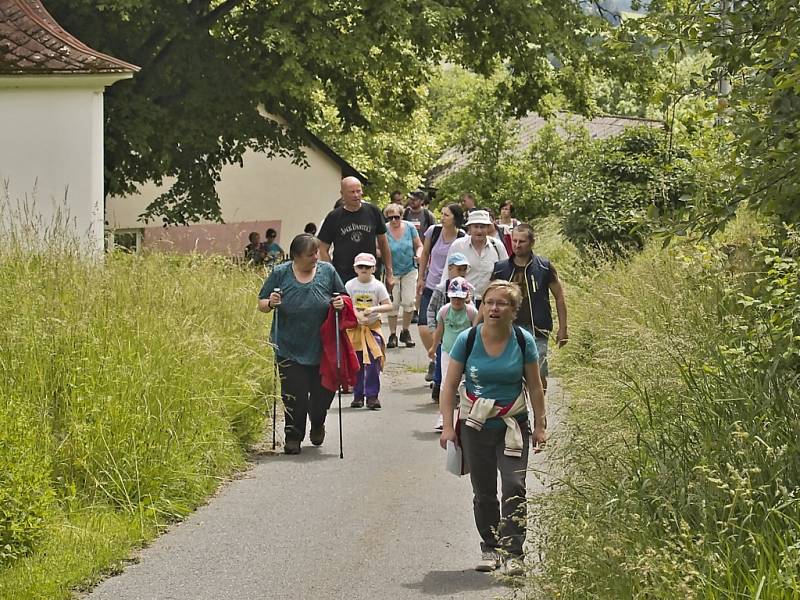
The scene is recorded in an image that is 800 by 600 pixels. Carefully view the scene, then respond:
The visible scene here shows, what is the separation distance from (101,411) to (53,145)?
36.0 ft

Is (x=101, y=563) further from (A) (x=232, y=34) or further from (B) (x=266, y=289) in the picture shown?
(A) (x=232, y=34)

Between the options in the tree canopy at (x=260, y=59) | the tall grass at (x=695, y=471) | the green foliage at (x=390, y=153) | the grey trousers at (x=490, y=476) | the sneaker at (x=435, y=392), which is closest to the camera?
the tall grass at (x=695, y=471)

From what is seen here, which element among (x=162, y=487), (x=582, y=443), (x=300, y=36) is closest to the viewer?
(x=582, y=443)

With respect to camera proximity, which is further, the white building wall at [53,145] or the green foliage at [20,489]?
the white building wall at [53,145]

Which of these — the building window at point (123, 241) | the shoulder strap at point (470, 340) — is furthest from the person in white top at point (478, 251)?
the shoulder strap at point (470, 340)

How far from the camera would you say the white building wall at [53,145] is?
66.3ft

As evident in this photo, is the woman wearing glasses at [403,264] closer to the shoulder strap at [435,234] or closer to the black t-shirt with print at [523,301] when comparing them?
the shoulder strap at [435,234]

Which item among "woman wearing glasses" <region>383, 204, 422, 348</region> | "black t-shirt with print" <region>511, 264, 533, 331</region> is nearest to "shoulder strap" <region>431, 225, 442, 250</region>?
"woman wearing glasses" <region>383, 204, 422, 348</region>

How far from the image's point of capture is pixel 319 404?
506 inches

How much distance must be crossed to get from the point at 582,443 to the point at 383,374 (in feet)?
32.6

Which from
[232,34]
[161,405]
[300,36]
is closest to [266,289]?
[161,405]

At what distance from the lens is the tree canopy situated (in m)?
23.5

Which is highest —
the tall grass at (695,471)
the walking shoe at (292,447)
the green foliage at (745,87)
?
the green foliage at (745,87)

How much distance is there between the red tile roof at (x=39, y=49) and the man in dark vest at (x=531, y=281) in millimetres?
8340
